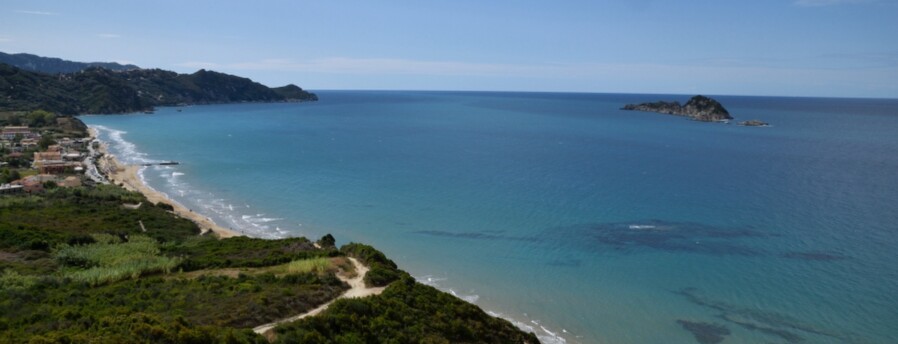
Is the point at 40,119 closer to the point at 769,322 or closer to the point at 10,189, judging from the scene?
the point at 10,189

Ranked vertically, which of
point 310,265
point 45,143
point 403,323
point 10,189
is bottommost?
point 10,189

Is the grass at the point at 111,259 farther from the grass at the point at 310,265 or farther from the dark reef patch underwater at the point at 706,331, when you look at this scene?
the dark reef patch underwater at the point at 706,331

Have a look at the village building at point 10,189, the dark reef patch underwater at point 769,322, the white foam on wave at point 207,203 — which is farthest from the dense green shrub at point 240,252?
the village building at point 10,189

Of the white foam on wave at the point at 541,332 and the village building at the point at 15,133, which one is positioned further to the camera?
the village building at the point at 15,133

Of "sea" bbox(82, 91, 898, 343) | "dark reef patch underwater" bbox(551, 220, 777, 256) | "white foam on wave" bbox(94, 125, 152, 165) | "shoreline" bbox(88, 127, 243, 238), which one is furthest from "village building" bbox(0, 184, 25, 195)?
"dark reef patch underwater" bbox(551, 220, 777, 256)

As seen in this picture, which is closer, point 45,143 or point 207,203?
point 207,203

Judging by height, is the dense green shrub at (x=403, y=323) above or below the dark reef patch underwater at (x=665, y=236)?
above

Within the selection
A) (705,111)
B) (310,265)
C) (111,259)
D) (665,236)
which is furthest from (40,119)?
(705,111)

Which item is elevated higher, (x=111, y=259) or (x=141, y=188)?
(x=111, y=259)

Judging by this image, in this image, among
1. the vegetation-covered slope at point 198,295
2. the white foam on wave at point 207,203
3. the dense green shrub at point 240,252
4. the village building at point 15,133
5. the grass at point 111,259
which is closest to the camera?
the vegetation-covered slope at point 198,295
